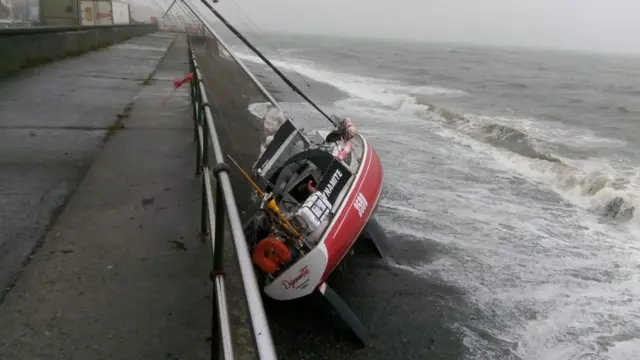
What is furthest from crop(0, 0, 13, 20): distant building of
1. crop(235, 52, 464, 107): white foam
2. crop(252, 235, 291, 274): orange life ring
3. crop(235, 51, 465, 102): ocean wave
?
crop(252, 235, 291, 274): orange life ring

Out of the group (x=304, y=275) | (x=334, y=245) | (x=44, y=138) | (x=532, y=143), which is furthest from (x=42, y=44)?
(x=532, y=143)

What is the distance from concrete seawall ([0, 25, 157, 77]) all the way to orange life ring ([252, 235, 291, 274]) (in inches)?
346

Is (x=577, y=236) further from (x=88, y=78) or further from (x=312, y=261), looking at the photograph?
(x=88, y=78)

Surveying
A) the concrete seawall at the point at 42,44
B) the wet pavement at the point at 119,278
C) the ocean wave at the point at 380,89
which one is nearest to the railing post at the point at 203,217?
the wet pavement at the point at 119,278

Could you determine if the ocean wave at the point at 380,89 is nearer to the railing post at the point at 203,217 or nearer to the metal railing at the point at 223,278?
the railing post at the point at 203,217

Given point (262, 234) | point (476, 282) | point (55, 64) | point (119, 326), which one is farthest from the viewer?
point (55, 64)

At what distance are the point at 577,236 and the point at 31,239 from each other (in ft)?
27.4

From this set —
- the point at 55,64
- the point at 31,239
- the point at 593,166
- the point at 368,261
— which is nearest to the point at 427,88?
the point at 593,166

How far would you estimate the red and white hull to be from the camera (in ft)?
17.3

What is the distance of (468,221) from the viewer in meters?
9.26

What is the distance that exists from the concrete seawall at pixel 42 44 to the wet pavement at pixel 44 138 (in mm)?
337

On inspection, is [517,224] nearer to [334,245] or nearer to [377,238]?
[377,238]

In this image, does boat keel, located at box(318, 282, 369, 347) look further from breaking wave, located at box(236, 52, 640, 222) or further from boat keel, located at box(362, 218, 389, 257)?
breaking wave, located at box(236, 52, 640, 222)

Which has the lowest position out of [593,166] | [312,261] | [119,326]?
[593,166]
